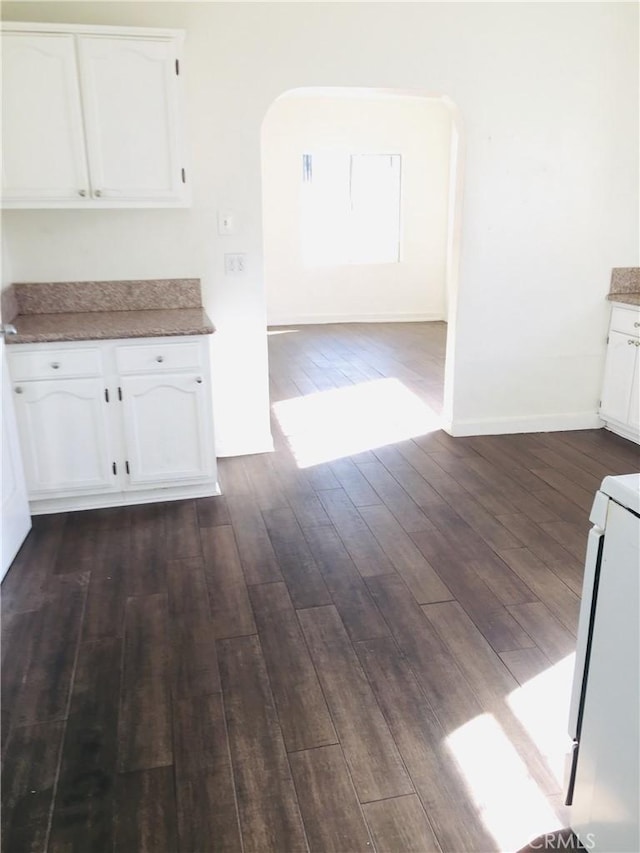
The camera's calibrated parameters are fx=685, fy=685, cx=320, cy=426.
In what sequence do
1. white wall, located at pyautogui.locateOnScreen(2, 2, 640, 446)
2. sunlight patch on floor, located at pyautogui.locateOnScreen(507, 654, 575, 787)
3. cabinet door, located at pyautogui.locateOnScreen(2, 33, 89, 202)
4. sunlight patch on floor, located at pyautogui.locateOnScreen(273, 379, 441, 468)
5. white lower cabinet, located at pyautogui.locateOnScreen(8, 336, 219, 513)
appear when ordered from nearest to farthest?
sunlight patch on floor, located at pyautogui.locateOnScreen(507, 654, 575, 787) < cabinet door, located at pyautogui.locateOnScreen(2, 33, 89, 202) < white lower cabinet, located at pyautogui.locateOnScreen(8, 336, 219, 513) < white wall, located at pyautogui.locateOnScreen(2, 2, 640, 446) < sunlight patch on floor, located at pyautogui.locateOnScreen(273, 379, 441, 468)

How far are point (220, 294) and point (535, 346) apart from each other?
6.47 ft

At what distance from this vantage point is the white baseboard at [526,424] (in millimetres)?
4328

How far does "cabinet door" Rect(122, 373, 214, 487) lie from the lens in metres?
3.21

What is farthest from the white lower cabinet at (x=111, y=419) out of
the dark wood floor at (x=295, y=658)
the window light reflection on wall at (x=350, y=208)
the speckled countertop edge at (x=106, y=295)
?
the window light reflection on wall at (x=350, y=208)

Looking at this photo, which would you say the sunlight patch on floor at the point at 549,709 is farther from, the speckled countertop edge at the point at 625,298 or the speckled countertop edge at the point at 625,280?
the speckled countertop edge at the point at 625,280

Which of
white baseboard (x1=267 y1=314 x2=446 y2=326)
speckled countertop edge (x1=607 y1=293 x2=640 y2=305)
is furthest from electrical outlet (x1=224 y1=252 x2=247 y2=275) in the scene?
white baseboard (x1=267 y1=314 x2=446 y2=326)

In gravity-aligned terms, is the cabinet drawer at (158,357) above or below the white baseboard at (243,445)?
above

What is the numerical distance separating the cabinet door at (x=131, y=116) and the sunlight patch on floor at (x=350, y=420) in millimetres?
1691

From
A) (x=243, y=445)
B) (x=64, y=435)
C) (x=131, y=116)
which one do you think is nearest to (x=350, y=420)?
(x=243, y=445)

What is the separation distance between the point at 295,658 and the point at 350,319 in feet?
21.7

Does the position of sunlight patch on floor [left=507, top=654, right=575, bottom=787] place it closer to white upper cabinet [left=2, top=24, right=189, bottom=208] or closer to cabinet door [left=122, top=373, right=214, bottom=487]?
cabinet door [left=122, top=373, right=214, bottom=487]

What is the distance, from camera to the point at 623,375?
4156 millimetres

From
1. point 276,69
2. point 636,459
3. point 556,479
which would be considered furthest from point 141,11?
point 636,459

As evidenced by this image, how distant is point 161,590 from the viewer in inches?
104
